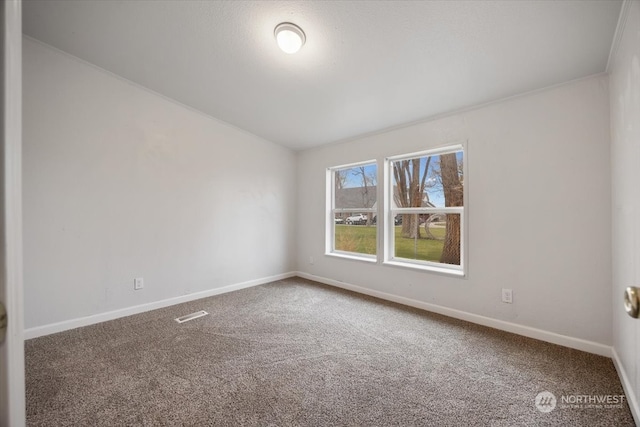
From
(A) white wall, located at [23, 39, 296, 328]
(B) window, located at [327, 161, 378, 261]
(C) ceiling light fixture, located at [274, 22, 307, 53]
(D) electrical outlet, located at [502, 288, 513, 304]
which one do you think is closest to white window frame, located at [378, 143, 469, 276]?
(B) window, located at [327, 161, 378, 261]

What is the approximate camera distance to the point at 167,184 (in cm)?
299

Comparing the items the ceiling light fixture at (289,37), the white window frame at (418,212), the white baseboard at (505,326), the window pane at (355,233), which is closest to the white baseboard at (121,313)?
the window pane at (355,233)

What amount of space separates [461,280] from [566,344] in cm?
87

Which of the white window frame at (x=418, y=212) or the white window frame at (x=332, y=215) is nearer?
the white window frame at (x=418, y=212)

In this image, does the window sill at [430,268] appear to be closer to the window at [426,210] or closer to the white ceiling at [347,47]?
the window at [426,210]

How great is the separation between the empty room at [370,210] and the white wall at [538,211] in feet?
0.05

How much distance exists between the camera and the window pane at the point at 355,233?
363 cm

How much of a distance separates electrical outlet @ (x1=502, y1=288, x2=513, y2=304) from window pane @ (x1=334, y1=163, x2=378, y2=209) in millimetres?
1745

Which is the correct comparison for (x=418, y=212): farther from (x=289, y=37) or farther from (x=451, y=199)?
(x=289, y=37)

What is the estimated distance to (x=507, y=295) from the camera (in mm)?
2369

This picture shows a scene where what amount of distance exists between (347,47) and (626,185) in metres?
2.09

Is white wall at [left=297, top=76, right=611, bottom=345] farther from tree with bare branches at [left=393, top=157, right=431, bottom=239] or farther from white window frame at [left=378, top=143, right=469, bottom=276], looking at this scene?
tree with bare branches at [left=393, top=157, right=431, bottom=239]

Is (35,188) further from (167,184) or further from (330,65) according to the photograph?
(330,65)

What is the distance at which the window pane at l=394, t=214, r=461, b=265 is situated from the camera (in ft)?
9.46
